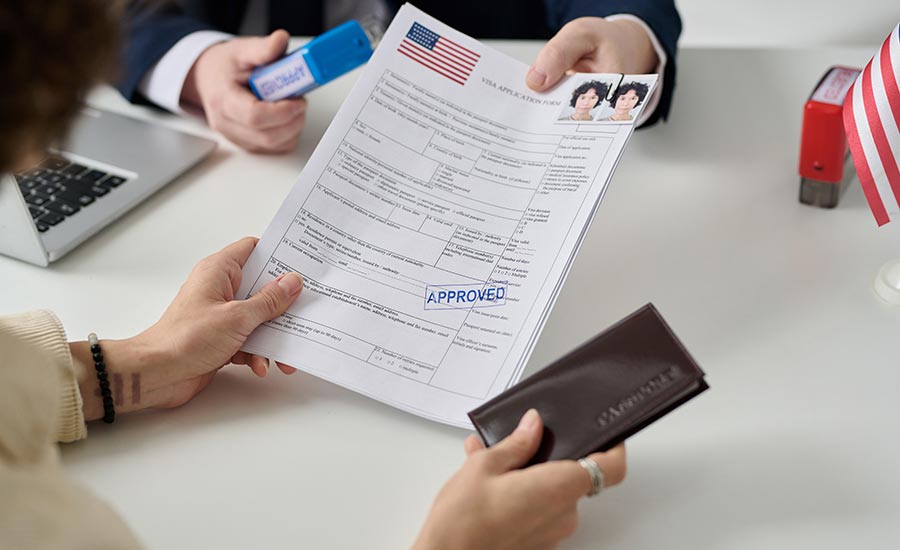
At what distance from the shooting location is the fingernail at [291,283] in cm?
69

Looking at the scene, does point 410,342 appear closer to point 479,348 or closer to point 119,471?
point 479,348

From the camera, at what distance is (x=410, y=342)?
0.67 m

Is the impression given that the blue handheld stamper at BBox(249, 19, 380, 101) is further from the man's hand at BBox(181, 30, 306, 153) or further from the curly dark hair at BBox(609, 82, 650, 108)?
the curly dark hair at BBox(609, 82, 650, 108)

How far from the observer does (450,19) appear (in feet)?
4.44

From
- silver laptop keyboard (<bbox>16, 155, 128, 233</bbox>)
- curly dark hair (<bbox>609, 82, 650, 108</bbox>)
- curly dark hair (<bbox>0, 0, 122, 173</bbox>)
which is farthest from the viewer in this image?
silver laptop keyboard (<bbox>16, 155, 128, 233</bbox>)

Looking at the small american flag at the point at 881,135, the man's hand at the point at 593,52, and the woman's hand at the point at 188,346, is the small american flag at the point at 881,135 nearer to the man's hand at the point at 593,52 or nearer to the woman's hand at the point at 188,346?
the man's hand at the point at 593,52

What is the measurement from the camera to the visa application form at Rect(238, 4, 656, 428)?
66 centimetres

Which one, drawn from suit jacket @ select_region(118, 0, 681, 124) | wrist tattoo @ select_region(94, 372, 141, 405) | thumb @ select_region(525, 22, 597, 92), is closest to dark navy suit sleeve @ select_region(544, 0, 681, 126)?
suit jacket @ select_region(118, 0, 681, 124)

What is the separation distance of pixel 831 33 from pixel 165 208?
959mm

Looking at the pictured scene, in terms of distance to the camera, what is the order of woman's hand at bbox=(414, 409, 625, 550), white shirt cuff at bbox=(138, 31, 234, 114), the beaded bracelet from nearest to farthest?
woman's hand at bbox=(414, 409, 625, 550) → the beaded bracelet → white shirt cuff at bbox=(138, 31, 234, 114)

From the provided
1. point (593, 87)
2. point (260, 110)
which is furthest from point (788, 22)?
point (260, 110)

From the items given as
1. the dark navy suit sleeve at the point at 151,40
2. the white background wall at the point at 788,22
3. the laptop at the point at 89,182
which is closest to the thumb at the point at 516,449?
the laptop at the point at 89,182

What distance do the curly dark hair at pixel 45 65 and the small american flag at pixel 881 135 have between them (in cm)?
59

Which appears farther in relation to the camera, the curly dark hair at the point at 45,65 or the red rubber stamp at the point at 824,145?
the red rubber stamp at the point at 824,145
